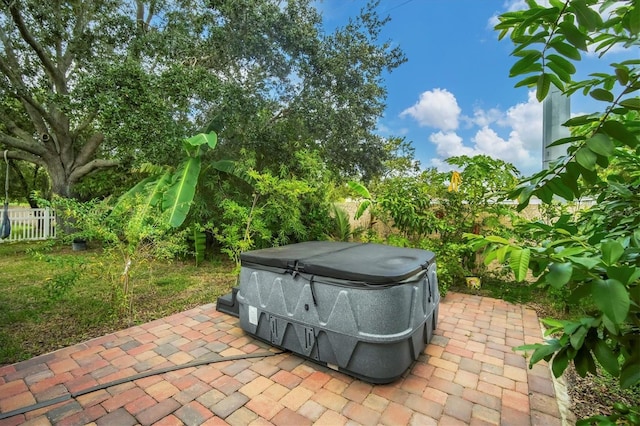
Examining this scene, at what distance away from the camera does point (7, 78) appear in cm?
712

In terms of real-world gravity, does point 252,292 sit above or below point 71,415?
above

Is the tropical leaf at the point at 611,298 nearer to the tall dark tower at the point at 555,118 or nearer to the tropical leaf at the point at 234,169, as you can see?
the tall dark tower at the point at 555,118

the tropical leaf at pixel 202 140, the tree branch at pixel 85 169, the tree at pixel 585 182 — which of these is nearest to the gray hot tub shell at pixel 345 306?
the tree at pixel 585 182

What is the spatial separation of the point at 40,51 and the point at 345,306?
9.62m

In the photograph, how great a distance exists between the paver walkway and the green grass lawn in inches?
15.3

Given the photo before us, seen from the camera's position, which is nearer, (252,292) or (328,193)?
(252,292)

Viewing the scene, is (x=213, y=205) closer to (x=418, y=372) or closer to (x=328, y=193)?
(x=328, y=193)

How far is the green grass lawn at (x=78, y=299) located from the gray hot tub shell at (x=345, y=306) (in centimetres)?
165

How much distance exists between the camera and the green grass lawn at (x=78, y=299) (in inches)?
121

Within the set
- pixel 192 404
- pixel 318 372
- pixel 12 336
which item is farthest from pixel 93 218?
pixel 318 372

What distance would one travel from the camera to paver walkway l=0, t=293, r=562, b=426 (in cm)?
199

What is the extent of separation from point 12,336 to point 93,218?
138cm

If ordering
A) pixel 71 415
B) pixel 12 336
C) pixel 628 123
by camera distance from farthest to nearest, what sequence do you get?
pixel 12 336, pixel 71 415, pixel 628 123

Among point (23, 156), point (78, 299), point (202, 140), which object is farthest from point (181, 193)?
point (23, 156)
